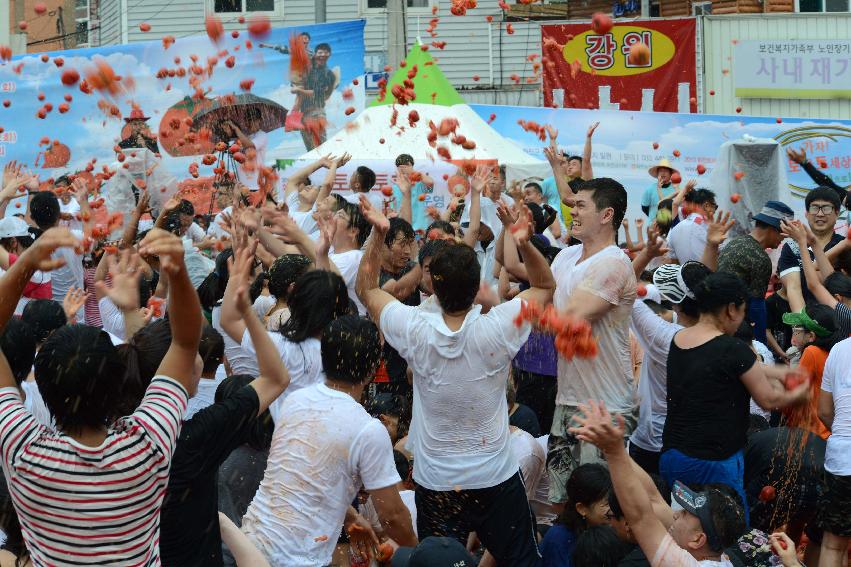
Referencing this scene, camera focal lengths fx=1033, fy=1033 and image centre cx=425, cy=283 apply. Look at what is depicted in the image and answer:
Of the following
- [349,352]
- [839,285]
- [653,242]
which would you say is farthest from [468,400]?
[839,285]

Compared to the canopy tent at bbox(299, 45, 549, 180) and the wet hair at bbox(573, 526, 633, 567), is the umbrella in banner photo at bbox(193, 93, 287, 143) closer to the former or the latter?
the canopy tent at bbox(299, 45, 549, 180)

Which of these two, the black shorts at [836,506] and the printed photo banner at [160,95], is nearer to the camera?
the black shorts at [836,506]

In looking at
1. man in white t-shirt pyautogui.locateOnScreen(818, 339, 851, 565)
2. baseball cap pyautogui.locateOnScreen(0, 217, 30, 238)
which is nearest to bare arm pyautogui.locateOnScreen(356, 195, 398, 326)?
man in white t-shirt pyautogui.locateOnScreen(818, 339, 851, 565)

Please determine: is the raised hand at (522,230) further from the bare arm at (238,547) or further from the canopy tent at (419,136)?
the canopy tent at (419,136)

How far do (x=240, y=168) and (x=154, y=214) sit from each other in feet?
4.00

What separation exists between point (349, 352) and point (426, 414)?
0.68 m

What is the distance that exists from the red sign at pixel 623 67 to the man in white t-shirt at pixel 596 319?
1458 cm

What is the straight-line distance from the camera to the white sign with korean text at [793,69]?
61.3ft

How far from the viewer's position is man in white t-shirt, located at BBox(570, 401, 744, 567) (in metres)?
3.35

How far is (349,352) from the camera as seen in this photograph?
4023mm

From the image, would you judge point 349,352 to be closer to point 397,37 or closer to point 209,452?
point 209,452

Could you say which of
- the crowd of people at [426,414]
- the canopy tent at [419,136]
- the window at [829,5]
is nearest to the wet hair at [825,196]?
the crowd of people at [426,414]

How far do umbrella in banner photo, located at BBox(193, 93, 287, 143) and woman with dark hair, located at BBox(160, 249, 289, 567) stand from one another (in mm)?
10752

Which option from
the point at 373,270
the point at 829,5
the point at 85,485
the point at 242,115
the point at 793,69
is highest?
the point at 829,5
